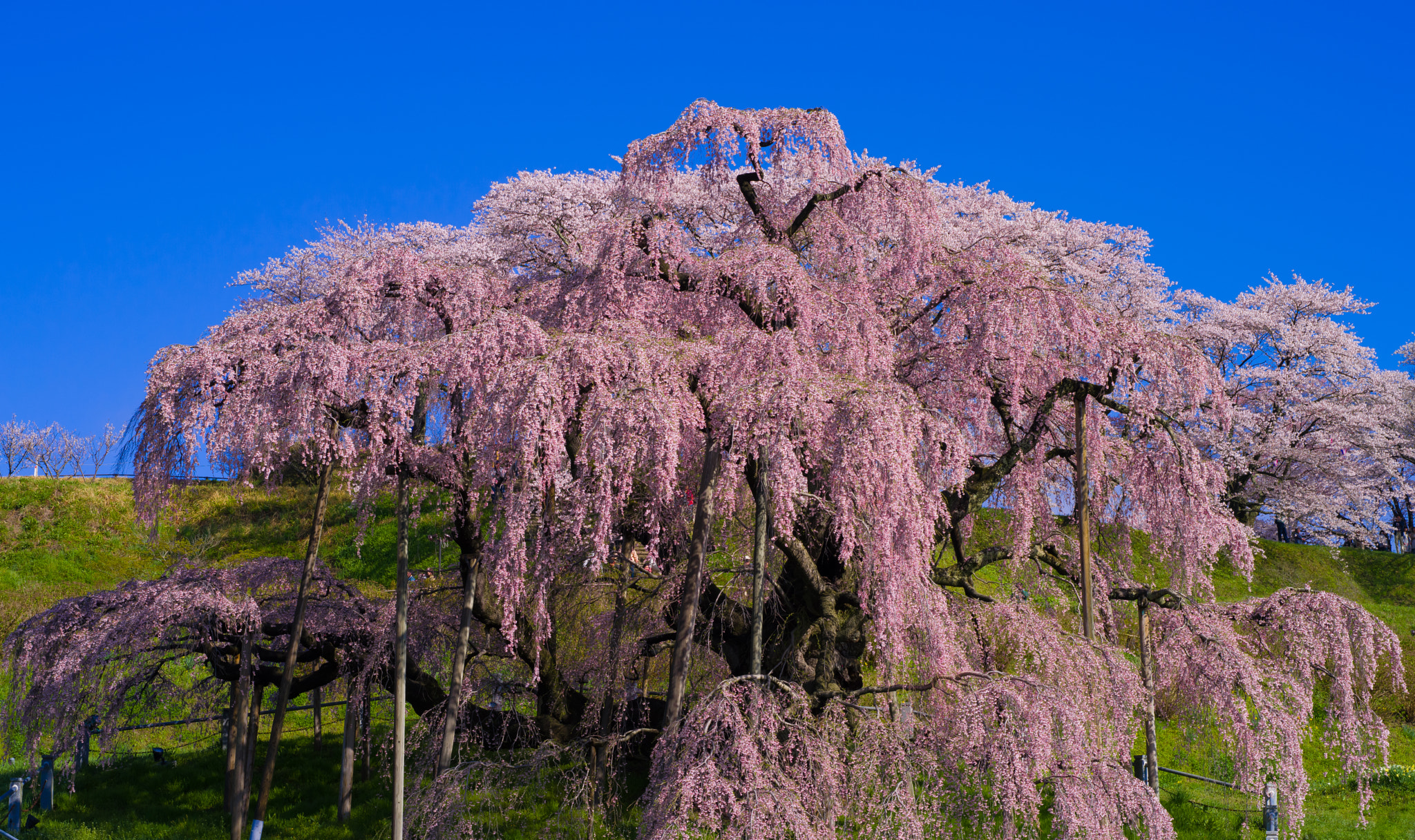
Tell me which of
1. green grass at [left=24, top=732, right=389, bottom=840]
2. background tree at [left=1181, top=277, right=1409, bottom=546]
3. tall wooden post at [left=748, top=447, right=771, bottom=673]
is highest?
background tree at [left=1181, top=277, right=1409, bottom=546]

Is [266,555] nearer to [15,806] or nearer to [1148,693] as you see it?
[15,806]

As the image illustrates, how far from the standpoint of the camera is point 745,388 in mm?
9742

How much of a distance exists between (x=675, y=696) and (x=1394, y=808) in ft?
43.0

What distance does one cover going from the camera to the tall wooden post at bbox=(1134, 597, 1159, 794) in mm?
12406

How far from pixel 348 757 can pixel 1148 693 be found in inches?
439

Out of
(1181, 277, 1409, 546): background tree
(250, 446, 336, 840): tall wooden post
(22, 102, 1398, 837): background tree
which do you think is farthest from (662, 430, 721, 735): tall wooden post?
A: (1181, 277, 1409, 546): background tree

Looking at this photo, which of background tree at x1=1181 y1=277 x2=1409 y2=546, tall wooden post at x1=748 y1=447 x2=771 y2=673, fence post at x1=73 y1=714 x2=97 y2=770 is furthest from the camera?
background tree at x1=1181 y1=277 x2=1409 y2=546

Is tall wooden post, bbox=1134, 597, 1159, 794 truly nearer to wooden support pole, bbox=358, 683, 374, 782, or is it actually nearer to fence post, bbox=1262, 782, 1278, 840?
fence post, bbox=1262, 782, 1278, 840

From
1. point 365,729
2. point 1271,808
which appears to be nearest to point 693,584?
point 365,729

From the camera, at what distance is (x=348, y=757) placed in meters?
14.1

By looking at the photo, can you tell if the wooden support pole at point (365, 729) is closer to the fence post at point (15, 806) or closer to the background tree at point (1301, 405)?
the fence post at point (15, 806)

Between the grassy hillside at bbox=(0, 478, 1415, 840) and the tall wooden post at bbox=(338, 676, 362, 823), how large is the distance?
0.31 meters

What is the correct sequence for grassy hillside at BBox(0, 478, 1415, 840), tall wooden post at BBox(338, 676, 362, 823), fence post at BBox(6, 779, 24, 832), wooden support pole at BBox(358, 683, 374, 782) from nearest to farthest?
tall wooden post at BBox(338, 676, 362, 823) → fence post at BBox(6, 779, 24, 832) → wooden support pole at BBox(358, 683, 374, 782) → grassy hillside at BBox(0, 478, 1415, 840)

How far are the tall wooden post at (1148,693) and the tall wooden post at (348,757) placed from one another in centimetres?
1076
